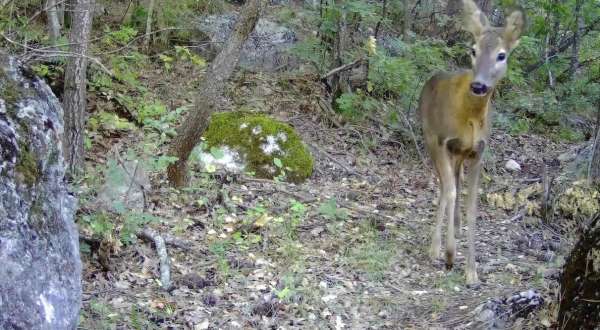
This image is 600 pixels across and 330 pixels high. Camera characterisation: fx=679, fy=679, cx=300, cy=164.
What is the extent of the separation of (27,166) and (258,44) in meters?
8.44

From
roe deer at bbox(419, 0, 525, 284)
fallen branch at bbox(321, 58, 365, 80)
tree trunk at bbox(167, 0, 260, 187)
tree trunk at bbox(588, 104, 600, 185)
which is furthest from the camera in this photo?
fallen branch at bbox(321, 58, 365, 80)

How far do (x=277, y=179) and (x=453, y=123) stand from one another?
2364 mm

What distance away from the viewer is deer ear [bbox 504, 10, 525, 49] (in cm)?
586

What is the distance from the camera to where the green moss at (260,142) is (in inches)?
319

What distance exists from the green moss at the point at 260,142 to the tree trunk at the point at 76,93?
1.98 metres

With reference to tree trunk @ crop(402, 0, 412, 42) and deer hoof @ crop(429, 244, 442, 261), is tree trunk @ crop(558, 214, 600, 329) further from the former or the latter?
tree trunk @ crop(402, 0, 412, 42)

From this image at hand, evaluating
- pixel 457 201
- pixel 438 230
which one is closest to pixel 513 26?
pixel 457 201

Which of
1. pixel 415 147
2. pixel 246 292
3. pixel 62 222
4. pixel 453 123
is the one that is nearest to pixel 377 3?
pixel 415 147

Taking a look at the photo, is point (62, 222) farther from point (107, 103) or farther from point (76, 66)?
point (107, 103)

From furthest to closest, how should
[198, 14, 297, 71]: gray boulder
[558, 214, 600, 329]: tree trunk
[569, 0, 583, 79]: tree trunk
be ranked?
1. [569, 0, 583, 79]: tree trunk
2. [198, 14, 297, 71]: gray boulder
3. [558, 214, 600, 329]: tree trunk

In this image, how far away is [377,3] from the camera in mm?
11250

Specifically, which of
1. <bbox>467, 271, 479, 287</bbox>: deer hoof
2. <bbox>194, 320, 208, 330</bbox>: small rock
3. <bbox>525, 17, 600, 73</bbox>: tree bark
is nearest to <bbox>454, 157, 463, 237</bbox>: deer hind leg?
<bbox>467, 271, 479, 287</bbox>: deer hoof

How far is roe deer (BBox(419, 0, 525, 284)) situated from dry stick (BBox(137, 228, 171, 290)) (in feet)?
8.44

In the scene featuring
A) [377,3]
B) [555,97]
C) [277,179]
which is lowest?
[277,179]
